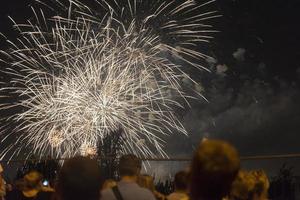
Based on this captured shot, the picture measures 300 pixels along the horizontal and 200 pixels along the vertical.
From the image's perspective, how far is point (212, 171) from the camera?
3.74 metres

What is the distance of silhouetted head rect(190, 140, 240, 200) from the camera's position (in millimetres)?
3748

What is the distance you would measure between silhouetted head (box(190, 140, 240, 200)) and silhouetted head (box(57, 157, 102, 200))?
2.75ft

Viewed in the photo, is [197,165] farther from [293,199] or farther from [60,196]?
[293,199]

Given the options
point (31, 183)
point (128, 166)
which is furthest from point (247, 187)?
point (31, 183)

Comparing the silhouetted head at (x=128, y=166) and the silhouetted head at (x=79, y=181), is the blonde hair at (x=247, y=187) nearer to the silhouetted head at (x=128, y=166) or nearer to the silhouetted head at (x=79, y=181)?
the silhouetted head at (x=128, y=166)

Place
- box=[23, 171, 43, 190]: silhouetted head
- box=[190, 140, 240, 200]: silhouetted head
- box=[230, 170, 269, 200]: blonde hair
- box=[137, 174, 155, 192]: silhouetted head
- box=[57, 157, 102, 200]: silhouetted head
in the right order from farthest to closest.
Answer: box=[23, 171, 43, 190]: silhouetted head → box=[137, 174, 155, 192]: silhouetted head → box=[230, 170, 269, 200]: blonde hair → box=[57, 157, 102, 200]: silhouetted head → box=[190, 140, 240, 200]: silhouetted head

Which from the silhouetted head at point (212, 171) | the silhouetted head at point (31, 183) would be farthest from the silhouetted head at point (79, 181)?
the silhouetted head at point (31, 183)

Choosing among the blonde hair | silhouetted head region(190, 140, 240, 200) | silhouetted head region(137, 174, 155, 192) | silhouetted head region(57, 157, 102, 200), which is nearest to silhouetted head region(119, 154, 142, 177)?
silhouetted head region(137, 174, 155, 192)

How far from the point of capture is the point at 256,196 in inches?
220

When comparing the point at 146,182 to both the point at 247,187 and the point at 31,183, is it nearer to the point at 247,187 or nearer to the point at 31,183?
the point at 31,183

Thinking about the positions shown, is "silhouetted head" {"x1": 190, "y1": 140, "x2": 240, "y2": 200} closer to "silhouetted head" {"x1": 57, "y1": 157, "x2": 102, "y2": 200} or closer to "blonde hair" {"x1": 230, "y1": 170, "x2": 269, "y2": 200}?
"silhouetted head" {"x1": 57, "y1": 157, "x2": 102, "y2": 200}

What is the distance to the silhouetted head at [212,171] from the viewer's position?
375cm

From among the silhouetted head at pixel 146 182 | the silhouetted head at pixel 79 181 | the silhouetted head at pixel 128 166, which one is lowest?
the silhouetted head at pixel 79 181

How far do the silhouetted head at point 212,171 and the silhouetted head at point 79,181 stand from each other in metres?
0.84
